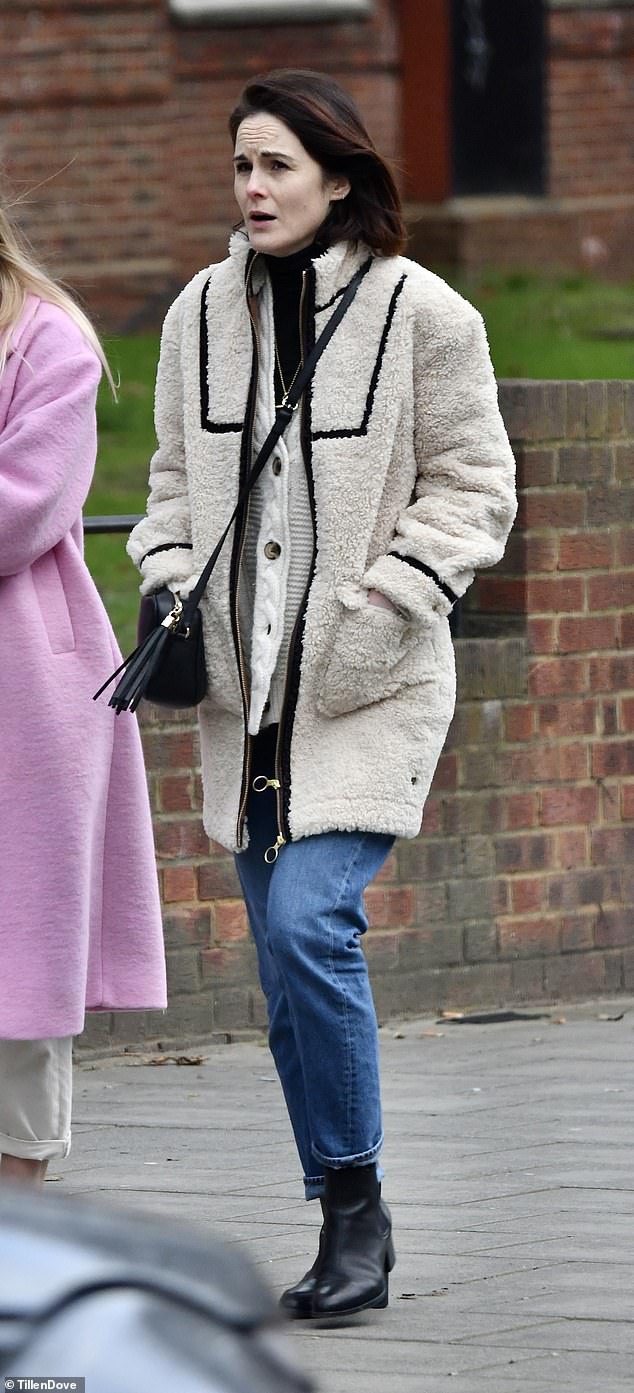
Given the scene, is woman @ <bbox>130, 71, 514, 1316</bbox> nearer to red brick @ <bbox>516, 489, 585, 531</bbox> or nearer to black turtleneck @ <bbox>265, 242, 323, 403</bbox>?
black turtleneck @ <bbox>265, 242, 323, 403</bbox>

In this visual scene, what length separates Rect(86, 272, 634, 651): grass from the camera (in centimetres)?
958

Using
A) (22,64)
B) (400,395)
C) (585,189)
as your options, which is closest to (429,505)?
(400,395)

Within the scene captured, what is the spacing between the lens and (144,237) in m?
15.7

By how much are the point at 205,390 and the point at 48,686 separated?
58 centimetres

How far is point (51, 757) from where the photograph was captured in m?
4.16

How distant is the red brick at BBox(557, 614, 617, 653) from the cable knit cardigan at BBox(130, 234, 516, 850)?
2843 mm

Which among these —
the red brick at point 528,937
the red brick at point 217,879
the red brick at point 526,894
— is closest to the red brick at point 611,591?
the red brick at point 526,894

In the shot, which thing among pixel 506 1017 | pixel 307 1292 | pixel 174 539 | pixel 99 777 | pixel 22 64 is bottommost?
pixel 506 1017

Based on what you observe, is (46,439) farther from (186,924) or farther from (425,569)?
(186,924)

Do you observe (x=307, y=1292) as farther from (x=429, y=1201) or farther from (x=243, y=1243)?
(x=429, y=1201)

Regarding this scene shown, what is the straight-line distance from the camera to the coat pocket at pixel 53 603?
420 cm

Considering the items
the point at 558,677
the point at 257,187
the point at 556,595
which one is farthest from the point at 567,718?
the point at 257,187

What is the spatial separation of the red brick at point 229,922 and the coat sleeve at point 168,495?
2203 mm

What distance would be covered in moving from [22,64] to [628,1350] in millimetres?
12462
